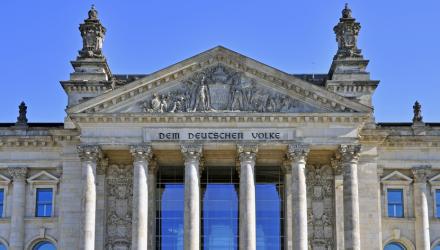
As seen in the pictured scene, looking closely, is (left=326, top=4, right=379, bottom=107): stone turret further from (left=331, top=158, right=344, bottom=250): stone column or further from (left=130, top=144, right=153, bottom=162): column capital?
(left=130, top=144, right=153, bottom=162): column capital

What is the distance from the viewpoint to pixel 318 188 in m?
54.6

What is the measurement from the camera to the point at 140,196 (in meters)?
51.5

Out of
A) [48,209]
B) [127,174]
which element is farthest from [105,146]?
[48,209]

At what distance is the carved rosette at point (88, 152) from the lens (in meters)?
51.9

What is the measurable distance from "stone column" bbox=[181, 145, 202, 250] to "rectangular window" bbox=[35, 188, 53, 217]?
31.4 feet

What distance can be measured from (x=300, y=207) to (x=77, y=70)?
55.7 ft

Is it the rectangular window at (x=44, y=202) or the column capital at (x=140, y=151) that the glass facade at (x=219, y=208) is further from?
the rectangular window at (x=44, y=202)

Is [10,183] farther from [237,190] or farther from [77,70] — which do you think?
[237,190]

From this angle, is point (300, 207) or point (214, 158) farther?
point (214, 158)

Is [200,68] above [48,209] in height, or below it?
above

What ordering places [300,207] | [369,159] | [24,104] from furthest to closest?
[24,104] < [369,159] < [300,207]

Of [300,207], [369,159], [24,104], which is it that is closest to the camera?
[300,207]

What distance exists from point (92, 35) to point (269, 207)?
608 inches

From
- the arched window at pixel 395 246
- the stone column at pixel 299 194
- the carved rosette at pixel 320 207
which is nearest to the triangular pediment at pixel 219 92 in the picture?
the stone column at pixel 299 194
